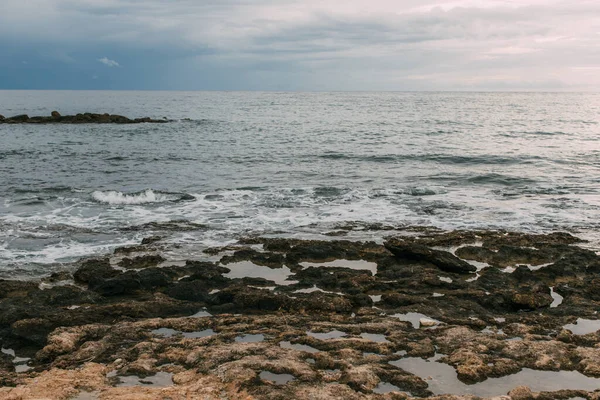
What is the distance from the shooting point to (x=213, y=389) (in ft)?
22.2

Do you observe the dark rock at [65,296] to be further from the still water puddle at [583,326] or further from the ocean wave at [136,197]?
the ocean wave at [136,197]

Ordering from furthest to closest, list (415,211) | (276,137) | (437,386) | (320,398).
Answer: (276,137), (415,211), (437,386), (320,398)

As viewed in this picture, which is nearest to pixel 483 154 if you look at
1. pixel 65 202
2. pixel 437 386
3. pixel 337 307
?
pixel 65 202

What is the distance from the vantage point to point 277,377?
23.6 feet

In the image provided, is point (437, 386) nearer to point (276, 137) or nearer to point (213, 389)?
point (213, 389)

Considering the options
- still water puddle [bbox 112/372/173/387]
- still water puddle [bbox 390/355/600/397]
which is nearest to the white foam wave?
still water puddle [bbox 112/372/173/387]

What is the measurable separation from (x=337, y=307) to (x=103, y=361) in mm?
4483

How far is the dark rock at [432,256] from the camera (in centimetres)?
1291

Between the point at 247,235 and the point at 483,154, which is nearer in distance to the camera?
the point at 247,235

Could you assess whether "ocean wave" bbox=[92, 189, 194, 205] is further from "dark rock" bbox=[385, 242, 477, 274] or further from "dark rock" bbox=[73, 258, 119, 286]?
"dark rock" bbox=[385, 242, 477, 274]

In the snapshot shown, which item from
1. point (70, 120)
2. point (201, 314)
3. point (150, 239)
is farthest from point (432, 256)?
point (70, 120)

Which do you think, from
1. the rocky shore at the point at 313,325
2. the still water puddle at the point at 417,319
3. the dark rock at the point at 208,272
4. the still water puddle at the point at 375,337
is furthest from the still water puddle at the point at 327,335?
the dark rock at the point at 208,272

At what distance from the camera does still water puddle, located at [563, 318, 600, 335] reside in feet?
30.5

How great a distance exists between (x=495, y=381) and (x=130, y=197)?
1886cm
